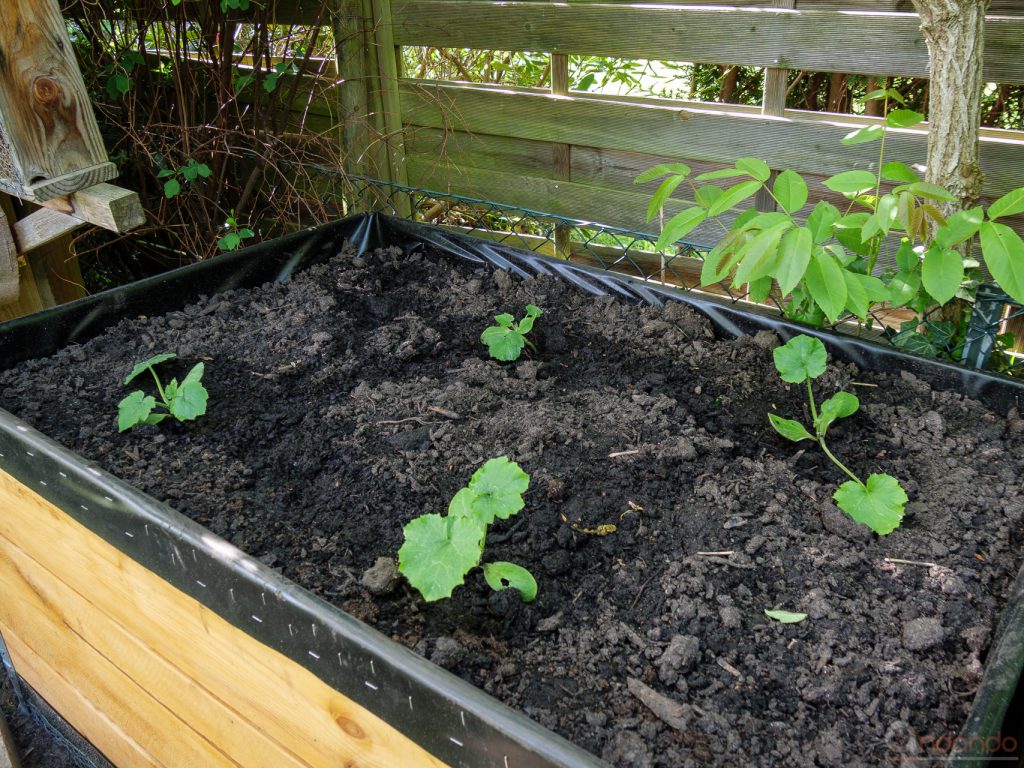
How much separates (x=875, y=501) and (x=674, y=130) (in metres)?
1.74

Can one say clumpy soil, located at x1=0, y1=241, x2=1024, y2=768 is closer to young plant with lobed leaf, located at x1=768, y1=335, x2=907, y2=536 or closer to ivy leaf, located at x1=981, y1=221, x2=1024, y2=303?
young plant with lobed leaf, located at x1=768, y1=335, x2=907, y2=536

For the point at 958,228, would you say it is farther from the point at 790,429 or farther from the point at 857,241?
the point at 790,429

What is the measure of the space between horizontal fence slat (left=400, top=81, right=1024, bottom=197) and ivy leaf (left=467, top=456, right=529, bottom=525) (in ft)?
5.61

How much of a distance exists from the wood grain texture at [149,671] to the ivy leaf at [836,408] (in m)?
1.05

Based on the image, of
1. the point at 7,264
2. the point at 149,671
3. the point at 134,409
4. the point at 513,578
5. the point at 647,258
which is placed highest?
the point at 7,264

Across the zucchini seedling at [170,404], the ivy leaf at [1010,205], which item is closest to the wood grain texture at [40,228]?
the zucchini seedling at [170,404]

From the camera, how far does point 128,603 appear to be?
1.43 m

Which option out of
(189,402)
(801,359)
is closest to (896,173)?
(801,359)

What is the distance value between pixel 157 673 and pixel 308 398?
67cm

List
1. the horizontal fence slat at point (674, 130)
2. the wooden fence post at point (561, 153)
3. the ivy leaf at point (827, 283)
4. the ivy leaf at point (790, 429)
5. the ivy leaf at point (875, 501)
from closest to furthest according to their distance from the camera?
the ivy leaf at point (875, 501) < the ivy leaf at point (827, 283) < the ivy leaf at point (790, 429) < the horizontal fence slat at point (674, 130) < the wooden fence post at point (561, 153)

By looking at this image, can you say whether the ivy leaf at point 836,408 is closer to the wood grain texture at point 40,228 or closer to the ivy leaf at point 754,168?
the ivy leaf at point 754,168

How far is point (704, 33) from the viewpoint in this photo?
8.45 feet

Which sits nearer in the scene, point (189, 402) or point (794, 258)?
point (794, 258)

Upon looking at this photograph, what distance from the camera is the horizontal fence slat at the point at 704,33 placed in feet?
7.34
